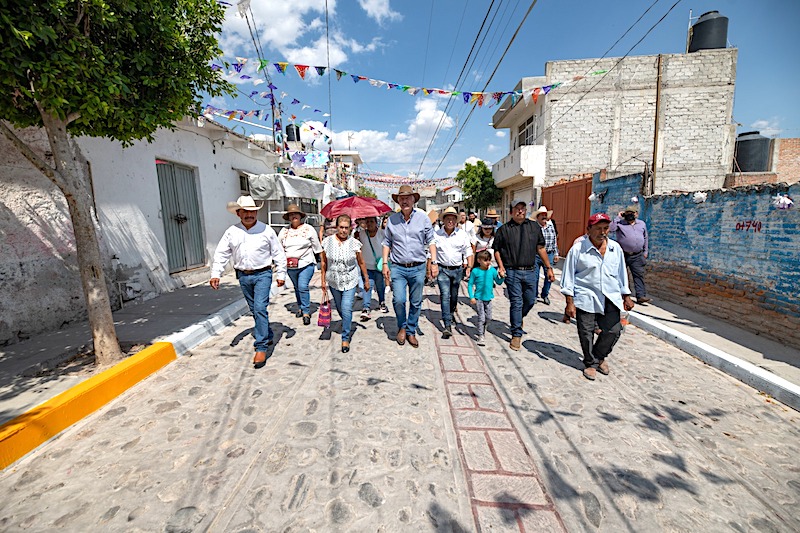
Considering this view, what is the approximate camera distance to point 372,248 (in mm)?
5758

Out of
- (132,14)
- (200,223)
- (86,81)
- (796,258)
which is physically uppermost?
(132,14)

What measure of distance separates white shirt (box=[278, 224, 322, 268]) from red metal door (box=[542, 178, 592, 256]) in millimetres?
7849

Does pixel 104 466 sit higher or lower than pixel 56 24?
lower

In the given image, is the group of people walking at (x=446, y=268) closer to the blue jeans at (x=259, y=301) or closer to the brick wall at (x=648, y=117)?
the blue jeans at (x=259, y=301)

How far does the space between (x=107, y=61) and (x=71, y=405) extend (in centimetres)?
297

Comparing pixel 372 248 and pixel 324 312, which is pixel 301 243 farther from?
pixel 324 312

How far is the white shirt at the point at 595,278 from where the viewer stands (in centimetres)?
363

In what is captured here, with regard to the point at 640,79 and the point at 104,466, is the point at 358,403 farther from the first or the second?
the point at 640,79

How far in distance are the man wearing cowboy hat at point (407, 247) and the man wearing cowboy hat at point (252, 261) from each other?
1.43 m

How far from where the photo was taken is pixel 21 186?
469cm

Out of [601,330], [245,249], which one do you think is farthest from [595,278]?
[245,249]

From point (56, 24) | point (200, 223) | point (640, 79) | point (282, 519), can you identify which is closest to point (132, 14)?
point (56, 24)

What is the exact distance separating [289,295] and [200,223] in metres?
3.33

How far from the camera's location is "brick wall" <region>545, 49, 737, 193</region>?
588 inches
